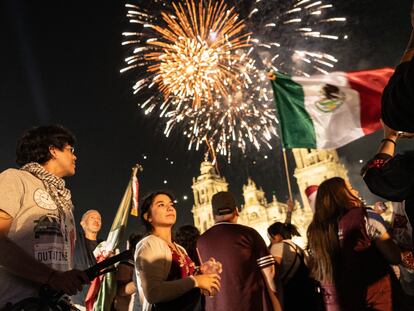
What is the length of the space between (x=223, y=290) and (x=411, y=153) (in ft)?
8.35

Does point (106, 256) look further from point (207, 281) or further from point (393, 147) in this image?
point (393, 147)

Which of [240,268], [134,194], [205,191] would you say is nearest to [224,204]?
[240,268]

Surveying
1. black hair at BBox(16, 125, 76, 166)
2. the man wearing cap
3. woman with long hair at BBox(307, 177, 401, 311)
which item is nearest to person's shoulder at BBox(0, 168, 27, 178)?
black hair at BBox(16, 125, 76, 166)

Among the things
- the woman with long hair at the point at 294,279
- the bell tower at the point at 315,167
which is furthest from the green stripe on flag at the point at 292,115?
the bell tower at the point at 315,167

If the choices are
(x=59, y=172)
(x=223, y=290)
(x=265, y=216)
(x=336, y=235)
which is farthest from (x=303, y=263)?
(x=265, y=216)

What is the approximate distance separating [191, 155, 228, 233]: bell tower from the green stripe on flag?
6936cm

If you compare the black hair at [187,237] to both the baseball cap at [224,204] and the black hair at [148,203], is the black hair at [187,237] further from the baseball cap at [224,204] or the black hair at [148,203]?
the black hair at [148,203]

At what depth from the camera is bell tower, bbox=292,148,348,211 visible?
197 feet

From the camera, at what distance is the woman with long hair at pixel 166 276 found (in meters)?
2.97

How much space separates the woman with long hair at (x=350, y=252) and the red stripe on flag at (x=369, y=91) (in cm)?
226

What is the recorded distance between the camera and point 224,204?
14.1ft

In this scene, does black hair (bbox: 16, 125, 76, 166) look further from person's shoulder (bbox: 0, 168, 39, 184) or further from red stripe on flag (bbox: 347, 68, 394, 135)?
red stripe on flag (bbox: 347, 68, 394, 135)

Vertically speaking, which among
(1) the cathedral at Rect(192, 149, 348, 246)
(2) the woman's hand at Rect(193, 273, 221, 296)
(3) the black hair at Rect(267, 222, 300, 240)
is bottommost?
(2) the woman's hand at Rect(193, 273, 221, 296)

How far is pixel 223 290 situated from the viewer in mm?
3838
